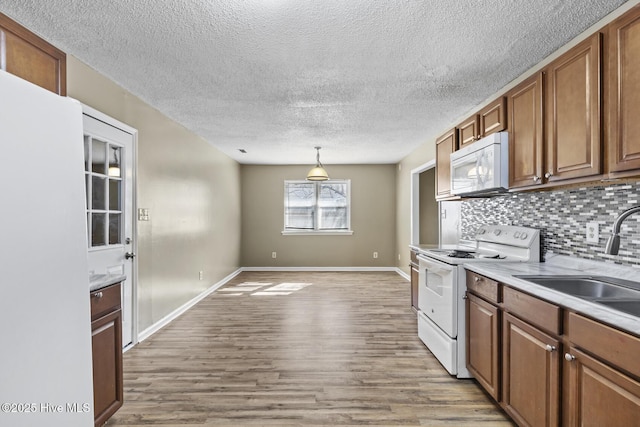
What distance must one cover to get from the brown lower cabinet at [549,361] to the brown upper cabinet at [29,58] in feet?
8.92

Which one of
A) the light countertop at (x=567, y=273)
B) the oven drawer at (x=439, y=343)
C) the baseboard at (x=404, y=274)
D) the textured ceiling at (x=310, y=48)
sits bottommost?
the baseboard at (x=404, y=274)

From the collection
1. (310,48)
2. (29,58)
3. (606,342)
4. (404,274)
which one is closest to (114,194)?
(29,58)

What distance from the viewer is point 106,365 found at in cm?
165

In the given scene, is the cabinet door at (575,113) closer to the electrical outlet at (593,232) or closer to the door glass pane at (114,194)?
the electrical outlet at (593,232)

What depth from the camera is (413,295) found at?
12.4 ft

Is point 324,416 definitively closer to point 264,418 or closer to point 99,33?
point 264,418

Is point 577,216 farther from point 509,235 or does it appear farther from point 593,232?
point 509,235

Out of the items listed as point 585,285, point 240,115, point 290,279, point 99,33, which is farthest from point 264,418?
point 290,279

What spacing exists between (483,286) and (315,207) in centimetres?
519

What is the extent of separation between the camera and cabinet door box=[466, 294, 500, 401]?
6.29ft

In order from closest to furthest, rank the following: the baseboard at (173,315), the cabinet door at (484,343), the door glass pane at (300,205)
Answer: the cabinet door at (484,343)
the baseboard at (173,315)
the door glass pane at (300,205)

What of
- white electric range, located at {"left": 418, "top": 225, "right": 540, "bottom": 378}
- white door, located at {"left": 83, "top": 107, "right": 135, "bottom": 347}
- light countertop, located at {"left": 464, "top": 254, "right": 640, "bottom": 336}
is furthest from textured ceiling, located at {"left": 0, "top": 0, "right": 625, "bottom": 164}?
light countertop, located at {"left": 464, "top": 254, "right": 640, "bottom": 336}

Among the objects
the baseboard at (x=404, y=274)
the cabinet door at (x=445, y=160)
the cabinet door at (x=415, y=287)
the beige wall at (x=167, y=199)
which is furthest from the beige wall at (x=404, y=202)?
the beige wall at (x=167, y=199)

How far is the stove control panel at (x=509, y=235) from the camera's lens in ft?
7.77
